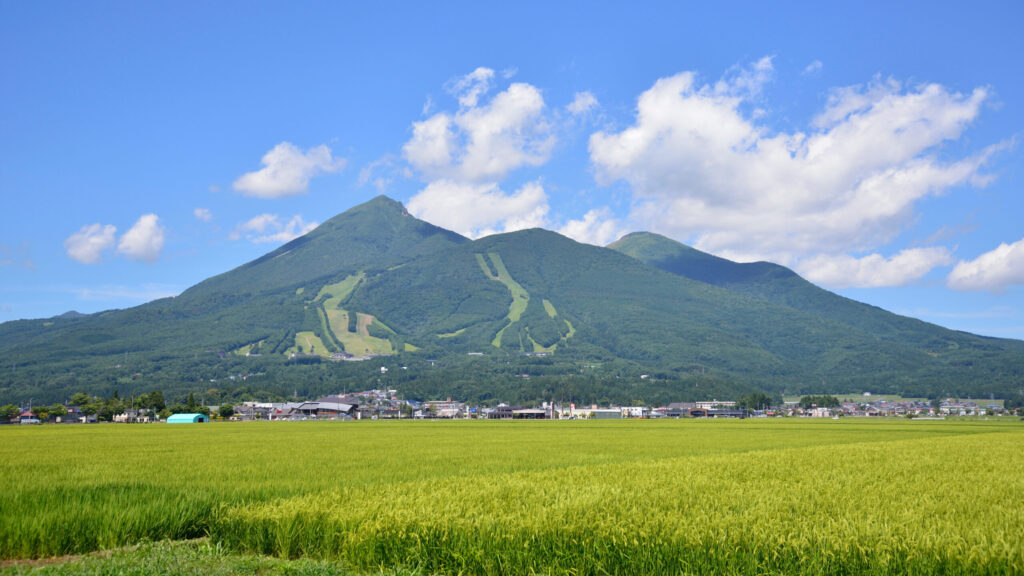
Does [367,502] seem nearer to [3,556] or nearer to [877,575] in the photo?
[3,556]

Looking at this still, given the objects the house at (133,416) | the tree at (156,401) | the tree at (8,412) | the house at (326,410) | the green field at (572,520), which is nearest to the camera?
the green field at (572,520)

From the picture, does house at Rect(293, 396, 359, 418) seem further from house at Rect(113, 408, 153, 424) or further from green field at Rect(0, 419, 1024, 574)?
green field at Rect(0, 419, 1024, 574)

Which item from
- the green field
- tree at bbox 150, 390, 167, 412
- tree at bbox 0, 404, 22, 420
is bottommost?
tree at bbox 0, 404, 22, 420

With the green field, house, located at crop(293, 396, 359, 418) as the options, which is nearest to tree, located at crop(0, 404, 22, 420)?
house, located at crop(293, 396, 359, 418)

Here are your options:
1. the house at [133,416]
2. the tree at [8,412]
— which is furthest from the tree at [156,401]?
the tree at [8,412]

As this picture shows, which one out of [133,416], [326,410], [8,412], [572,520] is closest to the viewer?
[572,520]

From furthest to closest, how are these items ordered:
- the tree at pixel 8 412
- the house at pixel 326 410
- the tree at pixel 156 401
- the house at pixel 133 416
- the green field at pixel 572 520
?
the house at pixel 326 410 < the tree at pixel 156 401 < the house at pixel 133 416 < the tree at pixel 8 412 < the green field at pixel 572 520

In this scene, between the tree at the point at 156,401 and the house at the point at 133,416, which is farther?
the tree at the point at 156,401

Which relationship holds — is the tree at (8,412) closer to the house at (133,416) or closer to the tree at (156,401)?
the house at (133,416)

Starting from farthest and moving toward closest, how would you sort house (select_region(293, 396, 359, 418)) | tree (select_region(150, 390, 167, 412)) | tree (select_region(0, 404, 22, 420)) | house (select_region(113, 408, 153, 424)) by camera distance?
house (select_region(293, 396, 359, 418)) < tree (select_region(150, 390, 167, 412)) < house (select_region(113, 408, 153, 424)) < tree (select_region(0, 404, 22, 420))

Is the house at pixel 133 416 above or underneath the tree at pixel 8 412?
underneath

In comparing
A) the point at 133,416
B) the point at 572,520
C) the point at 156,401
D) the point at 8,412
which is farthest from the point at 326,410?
the point at 572,520

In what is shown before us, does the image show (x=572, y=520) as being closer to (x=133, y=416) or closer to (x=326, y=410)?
(x=133, y=416)

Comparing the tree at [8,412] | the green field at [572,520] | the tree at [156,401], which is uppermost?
the green field at [572,520]
